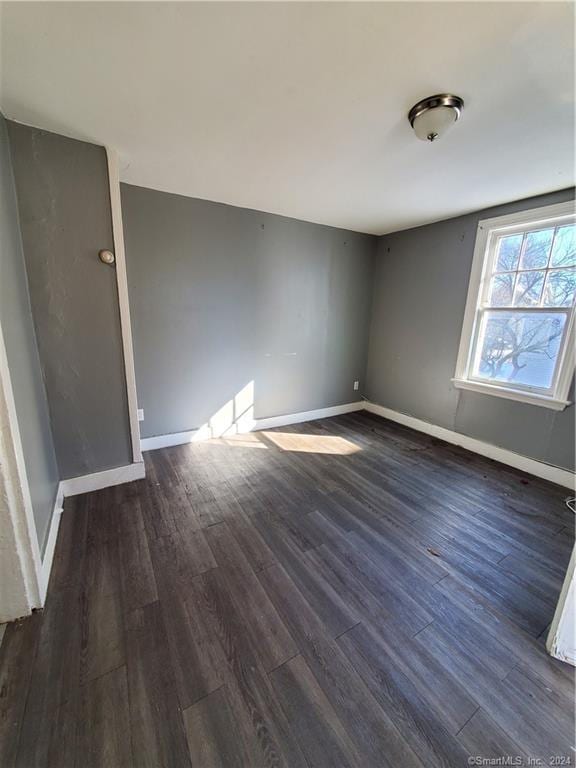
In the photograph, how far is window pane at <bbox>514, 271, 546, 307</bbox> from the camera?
8.49 ft

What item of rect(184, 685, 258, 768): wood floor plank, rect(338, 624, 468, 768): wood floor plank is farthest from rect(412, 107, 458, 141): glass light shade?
rect(184, 685, 258, 768): wood floor plank

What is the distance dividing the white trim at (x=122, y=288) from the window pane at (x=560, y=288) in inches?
134

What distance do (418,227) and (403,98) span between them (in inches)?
91.1

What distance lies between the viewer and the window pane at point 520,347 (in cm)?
255

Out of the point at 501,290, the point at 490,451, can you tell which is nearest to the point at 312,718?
the point at 490,451

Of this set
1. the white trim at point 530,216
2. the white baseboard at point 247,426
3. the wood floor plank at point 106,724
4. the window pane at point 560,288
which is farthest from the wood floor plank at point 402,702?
the white trim at point 530,216

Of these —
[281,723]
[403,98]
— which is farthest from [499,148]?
[281,723]

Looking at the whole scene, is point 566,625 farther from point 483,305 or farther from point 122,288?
point 122,288

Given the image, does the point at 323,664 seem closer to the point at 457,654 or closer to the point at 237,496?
the point at 457,654

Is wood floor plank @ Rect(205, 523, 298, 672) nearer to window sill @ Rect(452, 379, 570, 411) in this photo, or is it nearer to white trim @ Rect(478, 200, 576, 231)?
window sill @ Rect(452, 379, 570, 411)

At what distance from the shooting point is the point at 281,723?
101 centimetres

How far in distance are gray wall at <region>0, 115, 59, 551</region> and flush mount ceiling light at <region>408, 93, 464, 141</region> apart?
2.11m

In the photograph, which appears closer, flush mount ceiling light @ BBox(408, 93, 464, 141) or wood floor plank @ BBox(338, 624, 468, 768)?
wood floor plank @ BBox(338, 624, 468, 768)

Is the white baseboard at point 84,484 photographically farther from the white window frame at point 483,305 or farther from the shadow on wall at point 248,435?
the white window frame at point 483,305
